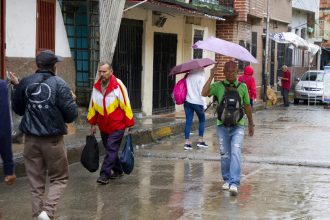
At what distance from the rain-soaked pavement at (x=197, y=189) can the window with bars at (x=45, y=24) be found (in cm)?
270

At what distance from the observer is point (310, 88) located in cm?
2664

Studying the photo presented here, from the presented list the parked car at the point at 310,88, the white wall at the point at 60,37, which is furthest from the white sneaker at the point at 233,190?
the parked car at the point at 310,88

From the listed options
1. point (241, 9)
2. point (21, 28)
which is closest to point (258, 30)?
point (241, 9)

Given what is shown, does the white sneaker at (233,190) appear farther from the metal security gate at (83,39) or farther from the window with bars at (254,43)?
the window with bars at (254,43)

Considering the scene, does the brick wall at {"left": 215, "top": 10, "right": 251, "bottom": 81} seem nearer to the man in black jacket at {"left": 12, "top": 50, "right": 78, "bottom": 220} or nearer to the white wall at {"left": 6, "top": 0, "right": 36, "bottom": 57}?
the white wall at {"left": 6, "top": 0, "right": 36, "bottom": 57}

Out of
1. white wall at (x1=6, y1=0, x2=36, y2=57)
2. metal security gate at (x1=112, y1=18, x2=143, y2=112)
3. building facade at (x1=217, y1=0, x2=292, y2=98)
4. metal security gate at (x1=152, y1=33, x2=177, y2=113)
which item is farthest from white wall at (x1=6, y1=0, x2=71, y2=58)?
building facade at (x1=217, y1=0, x2=292, y2=98)

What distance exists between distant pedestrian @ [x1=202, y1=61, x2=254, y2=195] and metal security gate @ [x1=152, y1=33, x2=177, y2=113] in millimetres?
8785

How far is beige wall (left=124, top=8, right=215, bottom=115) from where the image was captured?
51.6ft

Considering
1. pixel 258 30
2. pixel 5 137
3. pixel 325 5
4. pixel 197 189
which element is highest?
pixel 325 5

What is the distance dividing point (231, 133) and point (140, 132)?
14.8ft

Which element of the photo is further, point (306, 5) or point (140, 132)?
point (306, 5)

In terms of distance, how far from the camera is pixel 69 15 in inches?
521

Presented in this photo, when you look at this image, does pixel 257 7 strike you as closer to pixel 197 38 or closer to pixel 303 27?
pixel 197 38

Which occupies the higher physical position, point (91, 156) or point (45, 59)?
point (45, 59)
